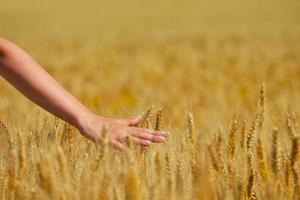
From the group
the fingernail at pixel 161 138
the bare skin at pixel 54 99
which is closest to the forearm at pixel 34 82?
the bare skin at pixel 54 99

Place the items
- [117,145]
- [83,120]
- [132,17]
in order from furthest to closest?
[132,17]
[83,120]
[117,145]

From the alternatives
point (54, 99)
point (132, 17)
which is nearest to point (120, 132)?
point (54, 99)

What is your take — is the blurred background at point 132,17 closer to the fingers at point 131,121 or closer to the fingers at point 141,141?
the fingers at point 131,121

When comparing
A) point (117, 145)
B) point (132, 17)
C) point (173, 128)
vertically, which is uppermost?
point (132, 17)

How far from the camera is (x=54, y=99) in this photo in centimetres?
159

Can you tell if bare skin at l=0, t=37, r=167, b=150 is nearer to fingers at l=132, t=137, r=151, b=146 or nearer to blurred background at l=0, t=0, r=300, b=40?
fingers at l=132, t=137, r=151, b=146

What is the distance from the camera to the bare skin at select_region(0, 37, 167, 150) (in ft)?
4.91

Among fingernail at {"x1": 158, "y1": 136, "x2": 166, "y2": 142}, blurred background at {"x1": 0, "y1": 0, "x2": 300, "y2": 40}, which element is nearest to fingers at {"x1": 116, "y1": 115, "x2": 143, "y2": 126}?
fingernail at {"x1": 158, "y1": 136, "x2": 166, "y2": 142}

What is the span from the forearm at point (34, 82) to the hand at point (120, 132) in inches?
2.1

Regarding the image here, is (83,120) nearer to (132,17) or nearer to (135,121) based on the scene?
(135,121)

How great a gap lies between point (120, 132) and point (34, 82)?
0.26m

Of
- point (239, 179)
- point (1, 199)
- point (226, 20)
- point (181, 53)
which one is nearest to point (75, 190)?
point (1, 199)

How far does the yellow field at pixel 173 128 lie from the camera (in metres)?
1.17

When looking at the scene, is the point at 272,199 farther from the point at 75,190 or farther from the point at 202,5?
the point at 202,5
